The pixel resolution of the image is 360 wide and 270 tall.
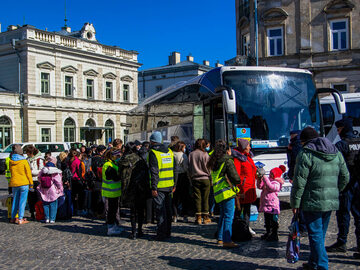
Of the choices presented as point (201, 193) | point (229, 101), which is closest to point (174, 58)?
point (229, 101)

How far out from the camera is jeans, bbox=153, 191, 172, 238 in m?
7.78

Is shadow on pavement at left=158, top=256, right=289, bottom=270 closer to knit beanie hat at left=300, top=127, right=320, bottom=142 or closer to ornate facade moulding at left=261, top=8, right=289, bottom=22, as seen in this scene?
knit beanie hat at left=300, top=127, right=320, bottom=142

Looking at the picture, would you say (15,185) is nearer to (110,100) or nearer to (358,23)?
(358,23)

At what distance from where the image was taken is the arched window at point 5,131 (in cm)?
3616

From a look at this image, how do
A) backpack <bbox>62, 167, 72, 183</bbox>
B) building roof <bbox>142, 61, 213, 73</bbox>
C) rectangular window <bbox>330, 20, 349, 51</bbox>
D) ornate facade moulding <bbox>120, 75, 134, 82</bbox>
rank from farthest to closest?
1. building roof <bbox>142, 61, 213, 73</bbox>
2. ornate facade moulding <bbox>120, 75, 134, 82</bbox>
3. rectangular window <bbox>330, 20, 349, 51</bbox>
4. backpack <bbox>62, 167, 72, 183</bbox>

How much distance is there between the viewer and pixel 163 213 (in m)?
7.86

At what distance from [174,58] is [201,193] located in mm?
59919

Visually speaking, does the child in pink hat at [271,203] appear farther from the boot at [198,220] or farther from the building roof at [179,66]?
the building roof at [179,66]

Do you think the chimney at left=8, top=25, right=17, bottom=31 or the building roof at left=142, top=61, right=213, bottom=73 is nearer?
the chimney at left=8, top=25, right=17, bottom=31

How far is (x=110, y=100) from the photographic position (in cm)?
4634

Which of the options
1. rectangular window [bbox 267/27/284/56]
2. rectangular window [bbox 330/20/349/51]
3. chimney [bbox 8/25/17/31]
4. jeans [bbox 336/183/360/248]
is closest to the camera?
→ jeans [bbox 336/183/360/248]

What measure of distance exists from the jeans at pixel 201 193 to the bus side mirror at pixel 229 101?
1688 mm

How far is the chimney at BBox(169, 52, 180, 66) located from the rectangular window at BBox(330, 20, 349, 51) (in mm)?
42742

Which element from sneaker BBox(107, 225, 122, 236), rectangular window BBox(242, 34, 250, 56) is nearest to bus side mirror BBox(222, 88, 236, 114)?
sneaker BBox(107, 225, 122, 236)
